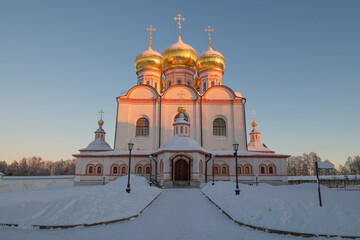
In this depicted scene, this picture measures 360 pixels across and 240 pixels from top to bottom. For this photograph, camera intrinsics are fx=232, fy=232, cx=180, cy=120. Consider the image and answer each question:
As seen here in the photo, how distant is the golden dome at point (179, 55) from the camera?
31594 mm

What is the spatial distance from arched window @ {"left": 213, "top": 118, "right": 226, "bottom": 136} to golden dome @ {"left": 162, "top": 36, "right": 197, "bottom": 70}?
962 centimetres

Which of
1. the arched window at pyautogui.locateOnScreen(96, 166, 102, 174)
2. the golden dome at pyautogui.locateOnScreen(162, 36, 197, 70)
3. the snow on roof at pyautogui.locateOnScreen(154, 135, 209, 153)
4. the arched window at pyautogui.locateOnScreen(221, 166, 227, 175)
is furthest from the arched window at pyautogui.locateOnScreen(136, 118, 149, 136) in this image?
the golden dome at pyautogui.locateOnScreen(162, 36, 197, 70)

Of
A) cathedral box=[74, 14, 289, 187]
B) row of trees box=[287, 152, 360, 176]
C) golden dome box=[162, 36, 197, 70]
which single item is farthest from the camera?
row of trees box=[287, 152, 360, 176]

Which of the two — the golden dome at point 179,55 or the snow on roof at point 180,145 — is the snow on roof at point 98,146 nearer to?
the snow on roof at point 180,145

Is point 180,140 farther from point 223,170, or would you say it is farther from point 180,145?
point 223,170

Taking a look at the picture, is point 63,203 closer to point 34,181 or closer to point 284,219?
point 284,219

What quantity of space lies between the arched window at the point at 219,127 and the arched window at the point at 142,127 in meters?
7.91

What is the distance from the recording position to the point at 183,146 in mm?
21422

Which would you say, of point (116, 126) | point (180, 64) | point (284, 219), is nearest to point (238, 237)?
point (284, 219)

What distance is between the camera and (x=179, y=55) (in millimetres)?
31531

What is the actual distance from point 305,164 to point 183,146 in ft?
176

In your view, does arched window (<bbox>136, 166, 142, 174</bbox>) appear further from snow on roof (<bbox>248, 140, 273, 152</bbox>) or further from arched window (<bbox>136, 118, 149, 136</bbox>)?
snow on roof (<bbox>248, 140, 273, 152</bbox>)

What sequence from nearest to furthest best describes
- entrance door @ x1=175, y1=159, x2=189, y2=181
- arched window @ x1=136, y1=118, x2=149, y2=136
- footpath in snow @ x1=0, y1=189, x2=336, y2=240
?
1. footpath in snow @ x1=0, y1=189, x2=336, y2=240
2. entrance door @ x1=175, y1=159, x2=189, y2=181
3. arched window @ x1=136, y1=118, x2=149, y2=136

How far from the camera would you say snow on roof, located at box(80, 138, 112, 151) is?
28992 millimetres
